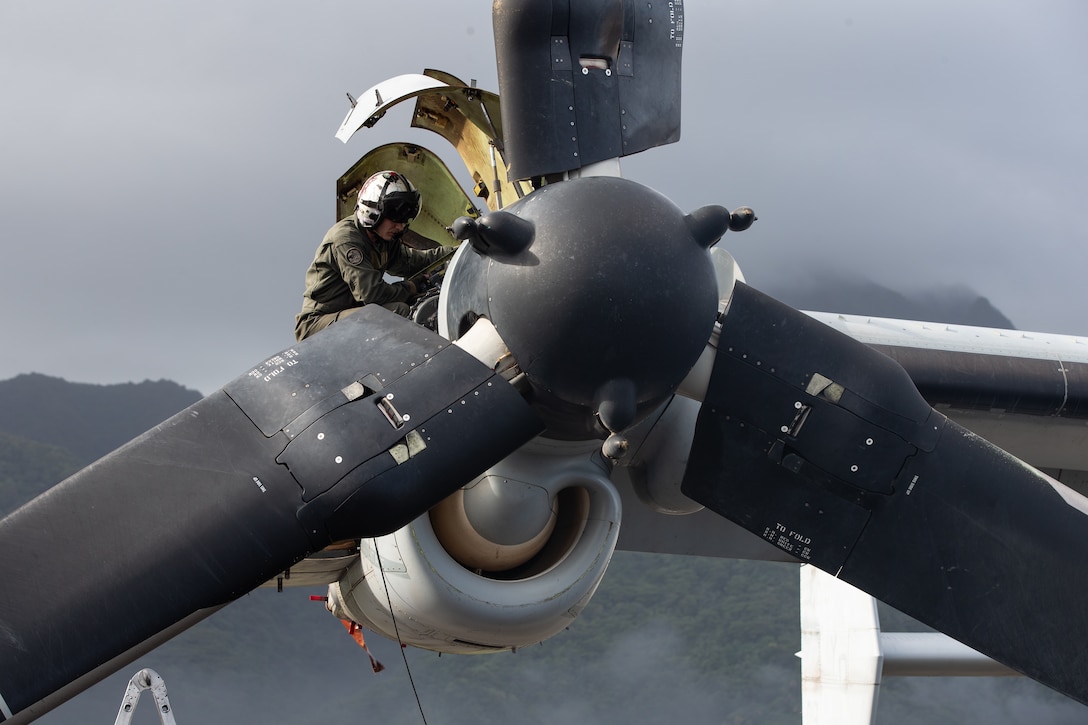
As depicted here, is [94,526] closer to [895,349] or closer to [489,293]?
[489,293]

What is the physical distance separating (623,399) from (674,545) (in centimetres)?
385

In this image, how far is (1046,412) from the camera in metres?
7.84

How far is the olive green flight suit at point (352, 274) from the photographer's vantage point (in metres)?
6.68

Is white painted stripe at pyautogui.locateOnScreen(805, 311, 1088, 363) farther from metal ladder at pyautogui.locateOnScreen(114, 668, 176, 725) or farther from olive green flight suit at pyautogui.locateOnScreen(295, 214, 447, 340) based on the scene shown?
metal ladder at pyautogui.locateOnScreen(114, 668, 176, 725)

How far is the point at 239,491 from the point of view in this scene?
4793mm

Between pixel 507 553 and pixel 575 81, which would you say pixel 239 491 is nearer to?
pixel 507 553

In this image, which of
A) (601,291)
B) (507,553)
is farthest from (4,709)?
(507,553)

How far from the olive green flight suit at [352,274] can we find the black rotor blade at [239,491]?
1.43m

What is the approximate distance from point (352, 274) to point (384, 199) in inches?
17.0

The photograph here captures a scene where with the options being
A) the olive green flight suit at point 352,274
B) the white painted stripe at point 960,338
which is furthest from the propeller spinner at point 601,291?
the white painted stripe at point 960,338

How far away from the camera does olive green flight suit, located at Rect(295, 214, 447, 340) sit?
21.9 feet

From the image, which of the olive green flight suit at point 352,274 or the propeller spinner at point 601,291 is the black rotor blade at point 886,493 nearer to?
the propeller spinner at point 601,291

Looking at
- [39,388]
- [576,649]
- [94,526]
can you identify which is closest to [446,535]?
[94,526]

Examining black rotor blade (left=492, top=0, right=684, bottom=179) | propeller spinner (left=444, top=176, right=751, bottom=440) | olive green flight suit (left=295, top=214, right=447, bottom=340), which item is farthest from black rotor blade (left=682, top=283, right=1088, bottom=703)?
olive green flight suit (left=295, top=214, right=447, bottom=340)
